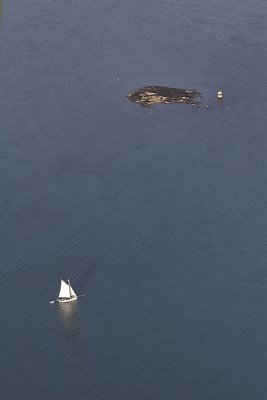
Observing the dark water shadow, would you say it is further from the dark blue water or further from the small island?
the small island

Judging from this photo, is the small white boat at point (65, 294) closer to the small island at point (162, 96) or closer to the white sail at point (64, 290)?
the white sail at point (64, 290)

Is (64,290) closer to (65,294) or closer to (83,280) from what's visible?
(65,294)

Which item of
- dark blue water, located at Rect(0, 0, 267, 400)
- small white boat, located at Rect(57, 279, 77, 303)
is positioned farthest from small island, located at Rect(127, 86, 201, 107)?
small white boat, located at Rect(57, 279, 77, 303)

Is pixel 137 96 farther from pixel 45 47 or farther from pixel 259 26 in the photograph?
pixel 259 26

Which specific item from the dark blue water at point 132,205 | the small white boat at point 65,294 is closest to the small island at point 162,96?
the dark blue water at point 132,205

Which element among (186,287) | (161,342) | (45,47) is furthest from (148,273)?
(45,47)

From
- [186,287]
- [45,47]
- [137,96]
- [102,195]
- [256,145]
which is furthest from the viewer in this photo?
[45,47]
